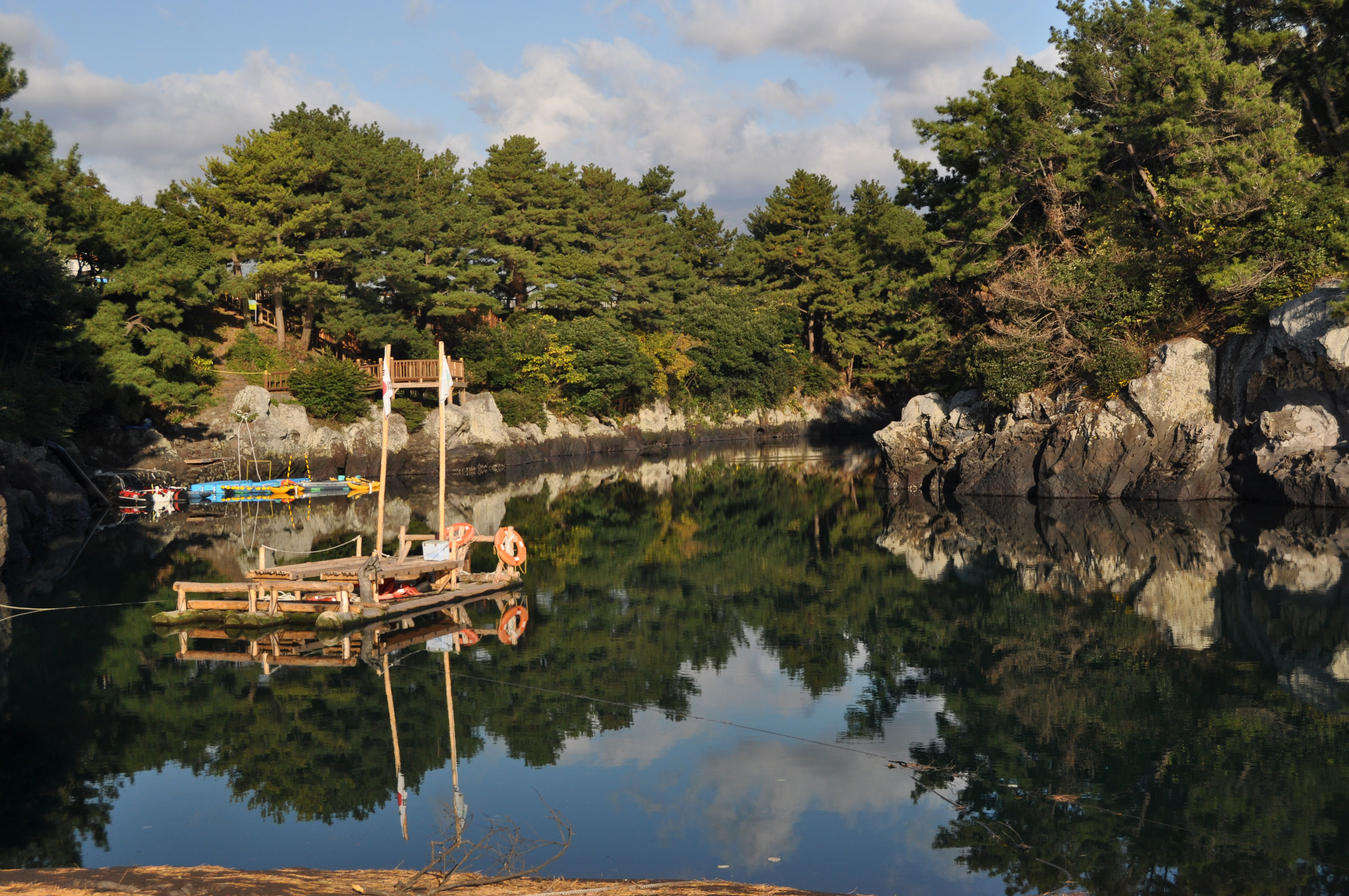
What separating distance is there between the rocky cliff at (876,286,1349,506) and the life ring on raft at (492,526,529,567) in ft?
64.8

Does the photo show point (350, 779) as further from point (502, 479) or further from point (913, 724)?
point (502, 479)

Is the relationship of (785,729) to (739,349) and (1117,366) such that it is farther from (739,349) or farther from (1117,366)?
(739,349)

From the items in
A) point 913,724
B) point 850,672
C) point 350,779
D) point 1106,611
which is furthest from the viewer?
point 1106,611

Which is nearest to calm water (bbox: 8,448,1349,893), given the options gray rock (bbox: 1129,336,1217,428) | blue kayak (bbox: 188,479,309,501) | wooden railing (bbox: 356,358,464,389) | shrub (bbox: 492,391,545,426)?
gray rock (bbox: 1129,336,1217,428)

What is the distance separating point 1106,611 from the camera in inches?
672

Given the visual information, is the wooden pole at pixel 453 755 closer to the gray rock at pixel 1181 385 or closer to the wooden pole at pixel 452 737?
the wooden pole at pixel 452 737

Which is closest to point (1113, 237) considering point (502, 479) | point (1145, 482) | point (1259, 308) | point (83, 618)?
point (1259, 308)

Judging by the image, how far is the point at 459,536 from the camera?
18.9m

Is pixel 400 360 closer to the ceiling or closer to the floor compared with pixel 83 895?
closer to the ceiling

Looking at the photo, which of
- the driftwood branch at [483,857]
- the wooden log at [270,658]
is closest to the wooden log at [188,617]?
the wooden log at [270,658]

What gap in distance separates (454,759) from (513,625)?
6502 millimetres

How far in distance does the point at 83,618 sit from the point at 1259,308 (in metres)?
30.5

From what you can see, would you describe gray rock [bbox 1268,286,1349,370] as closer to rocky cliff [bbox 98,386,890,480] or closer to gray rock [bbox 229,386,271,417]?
rocky cliff [bbox 98,386,890,480]

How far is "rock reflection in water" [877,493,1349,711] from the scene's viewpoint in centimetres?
1480
